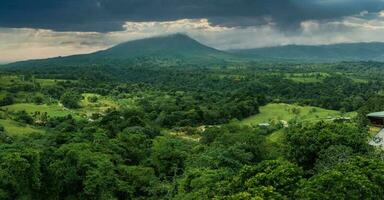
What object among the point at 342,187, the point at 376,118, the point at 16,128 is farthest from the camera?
the point at 16,128

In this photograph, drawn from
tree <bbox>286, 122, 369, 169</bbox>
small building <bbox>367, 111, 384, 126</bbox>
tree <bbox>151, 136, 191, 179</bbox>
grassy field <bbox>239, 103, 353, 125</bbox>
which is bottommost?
grassy field <bbox>239, 103, 353, 125</bbox>

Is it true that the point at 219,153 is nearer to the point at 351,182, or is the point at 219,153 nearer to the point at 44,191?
the point at 44,191

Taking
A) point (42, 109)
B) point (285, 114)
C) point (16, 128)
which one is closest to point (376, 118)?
point (285, 114)

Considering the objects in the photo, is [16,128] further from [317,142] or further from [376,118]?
[317,142]

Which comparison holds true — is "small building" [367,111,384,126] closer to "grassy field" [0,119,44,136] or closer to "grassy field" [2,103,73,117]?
"grassy field" [0,119,44,136]

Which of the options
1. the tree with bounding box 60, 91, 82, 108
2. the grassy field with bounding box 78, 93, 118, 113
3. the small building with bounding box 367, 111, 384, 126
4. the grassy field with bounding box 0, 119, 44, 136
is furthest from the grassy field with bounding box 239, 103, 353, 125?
the tree with bounding box 60, 91, 82, 108

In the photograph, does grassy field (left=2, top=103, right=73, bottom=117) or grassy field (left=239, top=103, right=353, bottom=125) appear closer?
grassy field (left=239, top=103, right=353, bottom=125)

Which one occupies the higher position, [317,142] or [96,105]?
[317,142]
